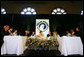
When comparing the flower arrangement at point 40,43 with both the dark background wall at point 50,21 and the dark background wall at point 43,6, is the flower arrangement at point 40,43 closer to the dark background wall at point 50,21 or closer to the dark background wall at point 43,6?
the dark background wall at point 50,21

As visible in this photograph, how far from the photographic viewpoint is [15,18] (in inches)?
324

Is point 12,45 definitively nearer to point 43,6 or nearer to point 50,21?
point 50,21

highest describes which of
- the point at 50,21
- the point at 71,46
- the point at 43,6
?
the point at 43,6

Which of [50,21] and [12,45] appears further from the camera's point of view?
[50,21]

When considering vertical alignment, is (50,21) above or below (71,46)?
above

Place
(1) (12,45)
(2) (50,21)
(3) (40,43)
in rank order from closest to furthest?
(1) (12,45)
(3) (40,43)
(2) (50,21)

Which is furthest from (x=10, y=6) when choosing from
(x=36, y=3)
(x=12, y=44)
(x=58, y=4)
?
(x=12, y=44)

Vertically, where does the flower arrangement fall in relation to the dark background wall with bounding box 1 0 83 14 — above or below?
below

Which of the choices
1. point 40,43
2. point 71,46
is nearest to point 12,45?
point 40,43

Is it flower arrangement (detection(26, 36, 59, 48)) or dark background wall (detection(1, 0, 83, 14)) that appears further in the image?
dark background wall (detection(1, 0, 83, 14))

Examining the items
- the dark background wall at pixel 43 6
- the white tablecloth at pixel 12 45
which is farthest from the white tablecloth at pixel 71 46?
the dark background wall at pixel 43 6

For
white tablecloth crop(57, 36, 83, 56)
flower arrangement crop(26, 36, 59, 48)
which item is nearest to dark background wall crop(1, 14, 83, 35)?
flower arrangement crop(26, 36, 59, 48)

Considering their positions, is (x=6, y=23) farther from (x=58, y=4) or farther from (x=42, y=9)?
(x=58, y=4)

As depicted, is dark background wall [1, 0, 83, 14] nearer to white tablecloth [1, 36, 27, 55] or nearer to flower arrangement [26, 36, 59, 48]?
flower arrangement [26, 36, 59, 48]
